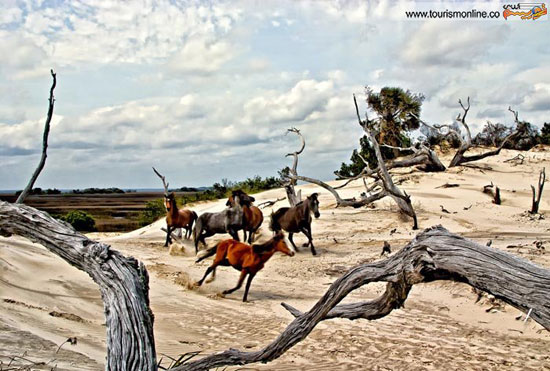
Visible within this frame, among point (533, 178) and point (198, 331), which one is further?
point (533, 178)

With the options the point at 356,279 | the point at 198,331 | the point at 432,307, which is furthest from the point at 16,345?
the point at 432,307

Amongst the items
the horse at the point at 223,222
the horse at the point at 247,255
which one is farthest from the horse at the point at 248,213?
the horse at the point at 247,255

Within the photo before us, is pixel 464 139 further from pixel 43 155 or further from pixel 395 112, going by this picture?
pixel 43 155

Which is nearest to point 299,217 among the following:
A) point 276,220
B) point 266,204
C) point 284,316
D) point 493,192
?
point 276,220

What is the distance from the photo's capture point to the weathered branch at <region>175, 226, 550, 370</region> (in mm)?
2607

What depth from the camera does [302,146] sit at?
61.4 ft

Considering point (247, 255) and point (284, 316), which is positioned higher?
point (247, 255)

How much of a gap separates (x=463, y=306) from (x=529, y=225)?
302 inches

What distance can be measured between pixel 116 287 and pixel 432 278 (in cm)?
195

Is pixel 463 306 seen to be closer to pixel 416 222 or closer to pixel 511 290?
pixel 511 290

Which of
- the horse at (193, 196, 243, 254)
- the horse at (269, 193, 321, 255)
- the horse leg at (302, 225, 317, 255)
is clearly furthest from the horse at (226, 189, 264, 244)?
the horse leg at (302, 225, 317, 255)

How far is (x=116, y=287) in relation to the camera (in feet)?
11.2

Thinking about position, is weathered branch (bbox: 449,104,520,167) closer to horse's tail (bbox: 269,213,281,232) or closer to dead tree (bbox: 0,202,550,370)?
horse's tail (bbox: 269,213,281,232)

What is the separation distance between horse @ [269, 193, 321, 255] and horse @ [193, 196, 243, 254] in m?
0.93
